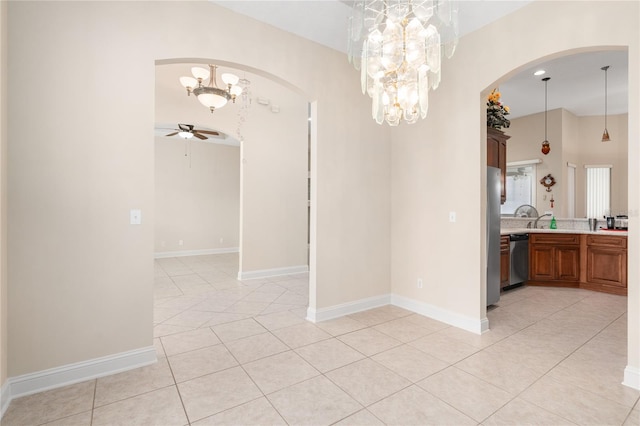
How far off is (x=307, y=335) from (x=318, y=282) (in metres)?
0.61

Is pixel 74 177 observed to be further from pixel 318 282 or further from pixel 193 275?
pixel 193 275

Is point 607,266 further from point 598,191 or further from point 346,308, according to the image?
point 346,308

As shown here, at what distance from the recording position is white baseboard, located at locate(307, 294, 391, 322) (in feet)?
11.5

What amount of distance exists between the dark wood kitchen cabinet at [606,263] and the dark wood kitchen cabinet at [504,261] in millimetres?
1450

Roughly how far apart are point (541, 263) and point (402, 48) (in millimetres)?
4897

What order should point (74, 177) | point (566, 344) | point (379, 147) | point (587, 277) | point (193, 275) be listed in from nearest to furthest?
point (74, 177)
point (566, 344)
point (379, 147)
point (587, 277)
point (193, 275)

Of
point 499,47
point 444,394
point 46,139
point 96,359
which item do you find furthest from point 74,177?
point 499,47

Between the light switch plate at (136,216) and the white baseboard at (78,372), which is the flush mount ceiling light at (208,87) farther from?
the white baseboard at (78,372)

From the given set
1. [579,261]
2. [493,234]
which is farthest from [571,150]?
[493,234]

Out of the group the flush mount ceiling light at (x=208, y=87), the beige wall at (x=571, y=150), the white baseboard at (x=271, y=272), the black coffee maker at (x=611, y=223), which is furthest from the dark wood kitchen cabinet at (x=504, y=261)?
the flush mount ceiling light at (x=208, y=87)

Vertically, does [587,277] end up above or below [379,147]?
below

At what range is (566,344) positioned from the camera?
2.93m

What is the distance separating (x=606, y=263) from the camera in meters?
4.86

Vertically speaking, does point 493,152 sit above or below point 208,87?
below
